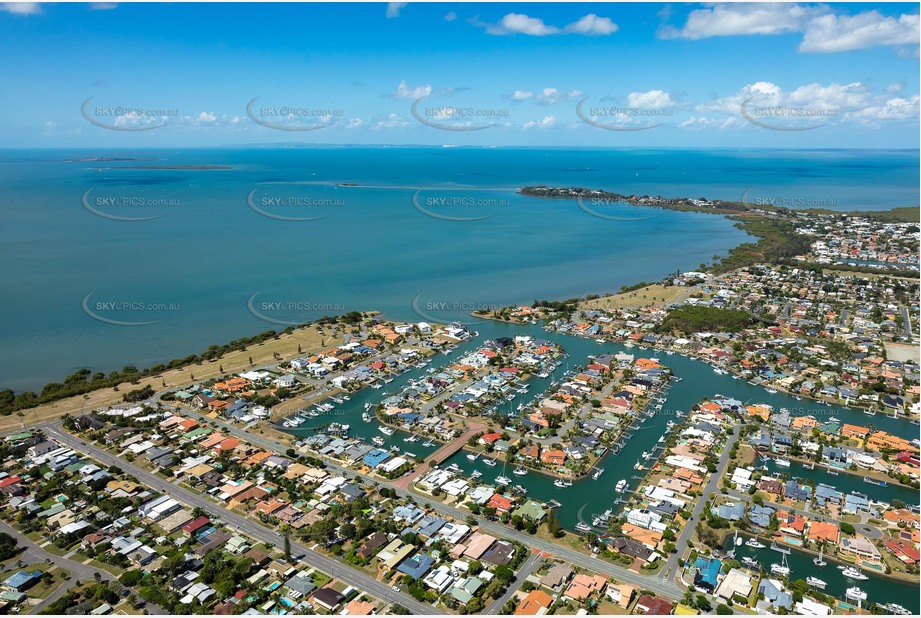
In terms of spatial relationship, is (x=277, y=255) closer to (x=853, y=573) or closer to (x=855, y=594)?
(x=853, y=573)

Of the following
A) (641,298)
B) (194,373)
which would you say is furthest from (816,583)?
(641,298)

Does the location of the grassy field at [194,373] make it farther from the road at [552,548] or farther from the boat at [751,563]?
the boat at [751,563]

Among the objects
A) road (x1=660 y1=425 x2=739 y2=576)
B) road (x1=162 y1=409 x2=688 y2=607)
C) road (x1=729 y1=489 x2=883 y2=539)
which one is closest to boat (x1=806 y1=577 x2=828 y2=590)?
road (x1=729 y1=489 x2=883 y2=539)

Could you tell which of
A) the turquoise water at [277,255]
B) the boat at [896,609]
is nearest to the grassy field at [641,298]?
the turquoise water at [277,255]

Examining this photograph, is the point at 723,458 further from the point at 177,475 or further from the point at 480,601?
the point at 177,475

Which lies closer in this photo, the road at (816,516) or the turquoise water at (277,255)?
the road at (816,516)
